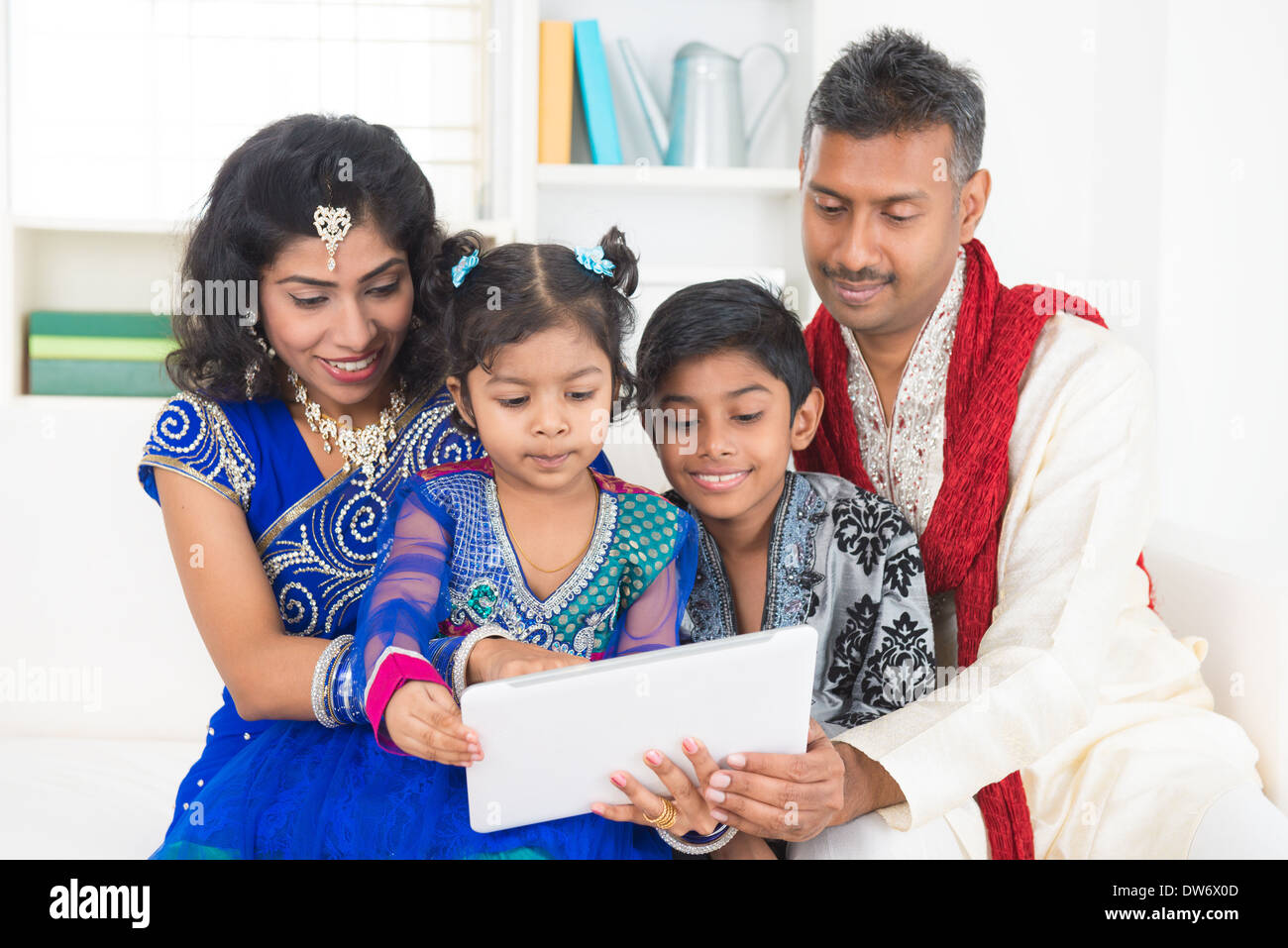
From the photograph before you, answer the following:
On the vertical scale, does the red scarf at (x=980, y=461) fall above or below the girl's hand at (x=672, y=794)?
above

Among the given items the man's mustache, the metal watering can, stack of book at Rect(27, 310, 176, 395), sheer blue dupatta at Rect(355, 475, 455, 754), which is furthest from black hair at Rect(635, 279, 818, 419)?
stack of book at Rect(27, 310, 176, 395)

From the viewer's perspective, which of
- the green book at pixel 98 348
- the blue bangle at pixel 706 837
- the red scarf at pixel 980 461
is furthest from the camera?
the green book at pixel 98 348

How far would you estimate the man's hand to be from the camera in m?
1.37

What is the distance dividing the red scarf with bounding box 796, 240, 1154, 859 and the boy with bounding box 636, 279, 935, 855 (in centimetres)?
9

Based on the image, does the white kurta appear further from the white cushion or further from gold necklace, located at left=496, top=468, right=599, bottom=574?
the white cushion

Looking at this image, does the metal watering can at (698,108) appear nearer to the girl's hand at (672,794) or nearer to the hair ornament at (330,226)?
the hair ornament at (330,226)

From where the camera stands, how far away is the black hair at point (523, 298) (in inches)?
58.7

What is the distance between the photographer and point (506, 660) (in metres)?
1.35

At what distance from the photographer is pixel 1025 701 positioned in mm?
1583

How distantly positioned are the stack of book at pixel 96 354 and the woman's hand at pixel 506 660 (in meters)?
1.58

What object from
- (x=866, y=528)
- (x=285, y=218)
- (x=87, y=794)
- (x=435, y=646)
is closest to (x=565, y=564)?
(x=435, y=646)

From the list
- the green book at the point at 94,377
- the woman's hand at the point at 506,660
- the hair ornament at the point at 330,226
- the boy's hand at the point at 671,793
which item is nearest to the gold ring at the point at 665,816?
the boy's hand at the point at 671,793

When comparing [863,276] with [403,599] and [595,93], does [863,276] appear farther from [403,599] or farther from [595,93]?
[595,93]

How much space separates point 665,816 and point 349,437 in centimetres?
76
